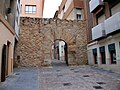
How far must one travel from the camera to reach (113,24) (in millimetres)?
9992

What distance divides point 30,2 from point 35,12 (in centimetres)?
194

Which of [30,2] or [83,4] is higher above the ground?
[30,2]

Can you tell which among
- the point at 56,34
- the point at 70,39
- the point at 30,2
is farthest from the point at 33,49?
the point at 30,2

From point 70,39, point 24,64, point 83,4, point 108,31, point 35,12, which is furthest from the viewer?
point 35,12

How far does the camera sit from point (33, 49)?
15.7 metres

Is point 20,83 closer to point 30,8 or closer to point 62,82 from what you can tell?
point 62,82

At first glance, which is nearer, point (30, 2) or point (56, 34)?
point (56, 34)

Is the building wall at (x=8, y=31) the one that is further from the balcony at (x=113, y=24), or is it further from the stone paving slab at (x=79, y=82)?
the balcony at (x=113, y=24)

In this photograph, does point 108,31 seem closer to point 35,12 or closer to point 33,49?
point 33,49

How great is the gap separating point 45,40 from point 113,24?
7830 mm

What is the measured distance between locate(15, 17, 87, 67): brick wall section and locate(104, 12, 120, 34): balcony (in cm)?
589

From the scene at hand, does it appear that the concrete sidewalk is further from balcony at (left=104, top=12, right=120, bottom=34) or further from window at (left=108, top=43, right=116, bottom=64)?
window at (left=108, top=43, right=116, bottom=64)

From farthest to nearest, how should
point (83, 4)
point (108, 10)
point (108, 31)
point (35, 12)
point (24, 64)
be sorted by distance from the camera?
point (35, 12) < point (83, 4) < point (24, 64) < point (108, 10) < point (108, 31)

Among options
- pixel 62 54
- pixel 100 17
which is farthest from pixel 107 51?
pixel 62 54
